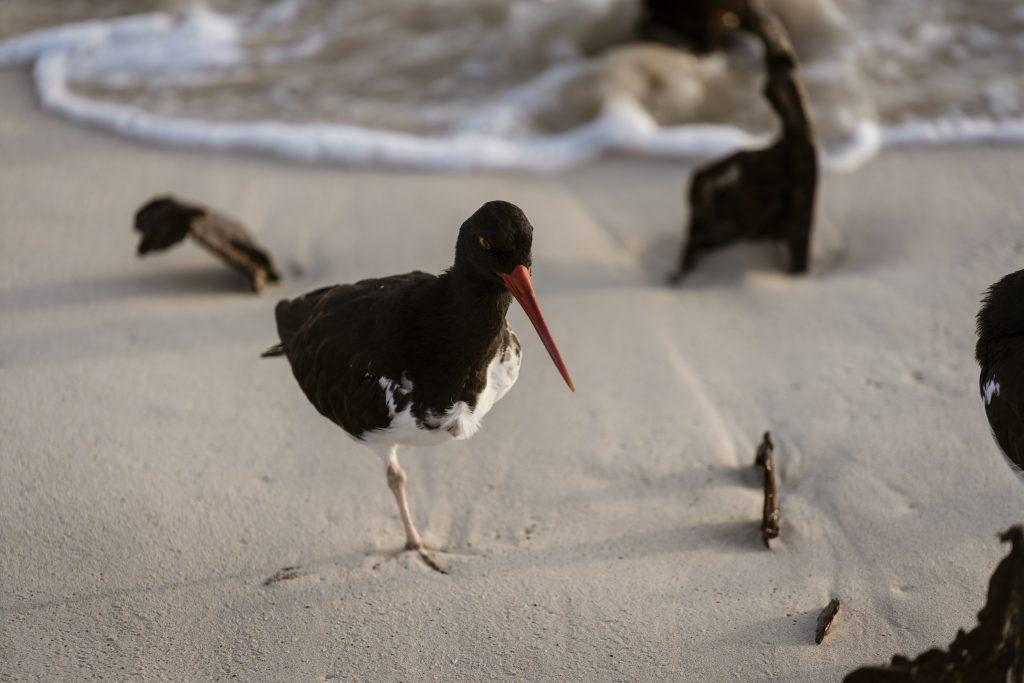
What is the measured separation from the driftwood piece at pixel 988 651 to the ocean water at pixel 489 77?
4.07m

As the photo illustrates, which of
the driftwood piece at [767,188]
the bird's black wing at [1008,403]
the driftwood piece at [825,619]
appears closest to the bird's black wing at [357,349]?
the driftwood piece at [825,619]

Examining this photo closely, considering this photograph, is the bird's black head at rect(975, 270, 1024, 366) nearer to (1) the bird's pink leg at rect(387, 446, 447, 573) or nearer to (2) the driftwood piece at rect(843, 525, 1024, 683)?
(2) the driftwood piece at rect(843, 525, 1024, 683)

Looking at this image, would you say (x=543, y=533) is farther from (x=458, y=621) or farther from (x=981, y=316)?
(x=981, y=316)

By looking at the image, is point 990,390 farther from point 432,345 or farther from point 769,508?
point 432,345

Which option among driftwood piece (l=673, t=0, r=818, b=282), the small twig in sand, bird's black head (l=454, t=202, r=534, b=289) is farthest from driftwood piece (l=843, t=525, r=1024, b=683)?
driftwood piece (l=673, t=0, r=818, b=282)

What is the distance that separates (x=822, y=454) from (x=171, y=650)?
256 centimetres

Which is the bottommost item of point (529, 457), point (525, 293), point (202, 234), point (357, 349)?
point (529, 457)

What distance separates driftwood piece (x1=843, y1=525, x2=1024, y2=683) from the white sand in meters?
0.48

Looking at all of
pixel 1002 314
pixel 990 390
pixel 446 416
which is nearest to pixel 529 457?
pixel 446 416

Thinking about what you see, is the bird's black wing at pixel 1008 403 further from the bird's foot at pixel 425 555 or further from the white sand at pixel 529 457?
the bird's foot at pixel 425 555

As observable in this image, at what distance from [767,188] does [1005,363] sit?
2149 mm

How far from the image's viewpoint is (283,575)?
3.55 meters

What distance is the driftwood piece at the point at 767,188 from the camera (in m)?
5.21

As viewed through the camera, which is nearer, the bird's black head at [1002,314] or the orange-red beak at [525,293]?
the orange-red beak at [525,293]
